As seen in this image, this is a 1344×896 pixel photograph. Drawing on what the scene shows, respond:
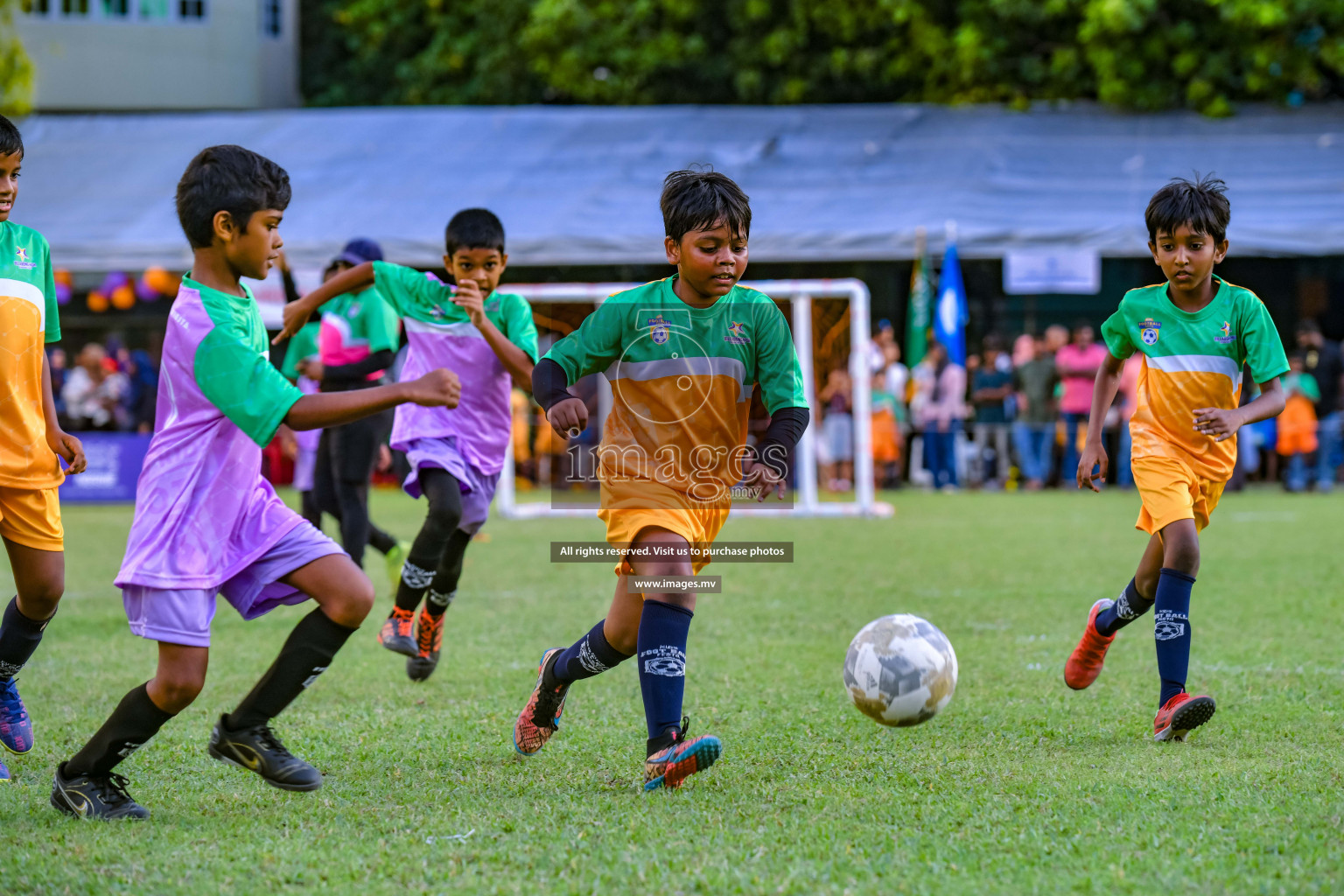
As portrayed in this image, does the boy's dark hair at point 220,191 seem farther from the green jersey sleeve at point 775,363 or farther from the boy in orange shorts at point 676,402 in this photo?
the green jersey sleeve at point 775,363

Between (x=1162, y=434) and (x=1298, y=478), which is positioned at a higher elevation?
(x=1162, y=434)

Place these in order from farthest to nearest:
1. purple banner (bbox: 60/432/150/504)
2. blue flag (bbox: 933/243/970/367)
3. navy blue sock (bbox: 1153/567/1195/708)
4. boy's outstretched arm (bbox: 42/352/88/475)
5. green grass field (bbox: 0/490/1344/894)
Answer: blue flag (bbox: 933/243/970/367)
purple banner (bbox: 60/432/150/504)
navy blue sock (bbox: 1153/567/1195/708)
boy's outstretched arm (bbox: 42/352/88/475)
green grass field (bbox: 0/490/1344/894)

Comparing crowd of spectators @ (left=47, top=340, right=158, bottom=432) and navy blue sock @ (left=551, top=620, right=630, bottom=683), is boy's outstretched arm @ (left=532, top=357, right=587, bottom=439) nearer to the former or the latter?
navy blue sock @ (left=551, top=620, right=630, bottom=683)

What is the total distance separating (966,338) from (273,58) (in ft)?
50.7

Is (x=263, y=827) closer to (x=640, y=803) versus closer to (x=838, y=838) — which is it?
(x=640, y=803)

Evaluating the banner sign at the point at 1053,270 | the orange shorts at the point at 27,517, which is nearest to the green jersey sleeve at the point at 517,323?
the orange shorts at the point at 27,517

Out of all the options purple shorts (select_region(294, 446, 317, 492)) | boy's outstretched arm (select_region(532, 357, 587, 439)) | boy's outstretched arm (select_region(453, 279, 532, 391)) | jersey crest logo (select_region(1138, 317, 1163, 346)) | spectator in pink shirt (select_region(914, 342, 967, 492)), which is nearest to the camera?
boy's outstretched arm (select_region(532, 357, 587, 439))

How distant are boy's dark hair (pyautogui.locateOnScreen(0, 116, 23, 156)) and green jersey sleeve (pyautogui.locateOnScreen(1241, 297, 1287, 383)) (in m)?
3.90

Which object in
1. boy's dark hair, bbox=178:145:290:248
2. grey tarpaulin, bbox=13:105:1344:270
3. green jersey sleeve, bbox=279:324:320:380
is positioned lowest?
green jersey sleeve, bbox=279:324:320:380

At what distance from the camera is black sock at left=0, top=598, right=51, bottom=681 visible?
14.6ft

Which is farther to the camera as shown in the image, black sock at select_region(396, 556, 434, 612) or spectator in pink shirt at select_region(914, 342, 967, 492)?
spectator in pink shirt at select_region(914, 342, 967, 492)

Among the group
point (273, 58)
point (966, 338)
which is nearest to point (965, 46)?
point (966, 338)

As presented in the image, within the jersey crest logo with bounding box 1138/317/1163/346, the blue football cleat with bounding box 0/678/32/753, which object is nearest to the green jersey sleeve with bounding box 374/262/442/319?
the blue football cleat with bounding box 0/678/32/753

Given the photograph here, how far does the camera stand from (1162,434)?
4.98 metres
